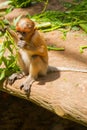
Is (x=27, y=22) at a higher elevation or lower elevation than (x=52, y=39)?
higher

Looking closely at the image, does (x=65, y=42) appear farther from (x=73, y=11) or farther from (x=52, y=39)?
(x=73, y=11)

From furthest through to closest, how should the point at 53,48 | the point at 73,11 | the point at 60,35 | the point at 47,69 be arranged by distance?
the point at 73,11 < the point at 60,35 < the point at 53,48 < the point at 47,69

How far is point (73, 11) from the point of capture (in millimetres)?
6820

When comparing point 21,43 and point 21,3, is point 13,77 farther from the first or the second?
point 21,3

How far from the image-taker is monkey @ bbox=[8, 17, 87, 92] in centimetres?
457

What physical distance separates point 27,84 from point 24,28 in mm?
820

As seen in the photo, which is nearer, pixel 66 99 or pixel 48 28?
pixel 66 99

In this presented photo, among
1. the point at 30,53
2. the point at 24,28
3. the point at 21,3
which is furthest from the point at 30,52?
the point at 21,3

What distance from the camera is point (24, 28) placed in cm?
452

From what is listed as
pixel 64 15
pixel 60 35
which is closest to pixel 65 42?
pixel 60 35

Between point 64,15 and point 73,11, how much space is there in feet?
0.54

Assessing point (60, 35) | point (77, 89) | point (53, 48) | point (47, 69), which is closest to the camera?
point (77, 89)

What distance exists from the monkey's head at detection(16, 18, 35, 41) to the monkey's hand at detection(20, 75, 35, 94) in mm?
642

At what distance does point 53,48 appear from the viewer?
585 centimetres
